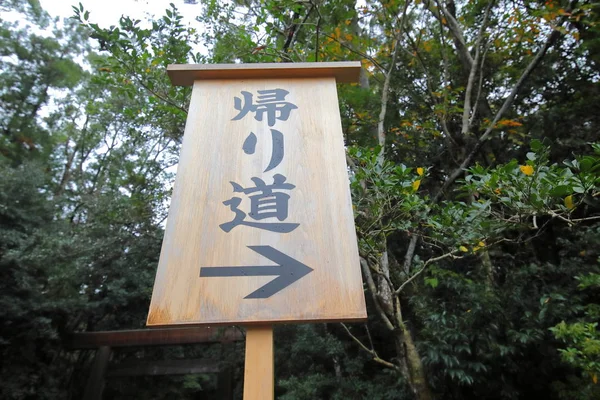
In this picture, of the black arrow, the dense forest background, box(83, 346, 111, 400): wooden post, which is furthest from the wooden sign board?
box(83, 346, 111, 400): wooden post

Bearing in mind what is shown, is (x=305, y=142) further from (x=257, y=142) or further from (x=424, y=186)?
(x=424, y=186)

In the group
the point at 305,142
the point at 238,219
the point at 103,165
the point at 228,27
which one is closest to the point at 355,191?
the point at 305,142

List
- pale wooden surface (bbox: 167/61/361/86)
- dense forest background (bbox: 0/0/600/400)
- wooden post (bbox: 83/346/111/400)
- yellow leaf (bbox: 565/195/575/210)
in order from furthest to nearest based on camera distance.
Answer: wooden post (bbox: 83/346/111/400) → dense forest background (bbox: 0/0/600/400) → pale wooden surface (bbox: 167/61/361/86) → yellow leaf (bbox: 565/195/575/210)

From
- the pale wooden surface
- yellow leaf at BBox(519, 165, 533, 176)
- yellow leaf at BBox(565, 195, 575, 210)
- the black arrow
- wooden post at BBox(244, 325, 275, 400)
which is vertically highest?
the pale wooden surface

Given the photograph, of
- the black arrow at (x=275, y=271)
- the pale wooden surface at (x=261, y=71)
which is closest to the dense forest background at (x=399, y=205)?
the pale wooden surface at (x=261, y=71)

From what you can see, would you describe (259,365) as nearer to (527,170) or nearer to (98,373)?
(527,170)

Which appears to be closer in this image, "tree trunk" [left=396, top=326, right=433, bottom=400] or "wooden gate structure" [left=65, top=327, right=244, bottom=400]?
"tree trunk" [left=396, top=326, right=433, bottom=400]

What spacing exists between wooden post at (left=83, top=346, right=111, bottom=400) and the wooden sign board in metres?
5.64

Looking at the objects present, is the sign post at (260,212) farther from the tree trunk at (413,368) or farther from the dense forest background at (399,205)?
the tree trunk at (413,368)

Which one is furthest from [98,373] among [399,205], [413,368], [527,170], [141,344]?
[527,170]

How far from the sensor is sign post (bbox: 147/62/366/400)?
3.84 feet

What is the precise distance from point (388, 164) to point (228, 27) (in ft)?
10.1

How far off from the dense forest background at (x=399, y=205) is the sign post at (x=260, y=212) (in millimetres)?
667

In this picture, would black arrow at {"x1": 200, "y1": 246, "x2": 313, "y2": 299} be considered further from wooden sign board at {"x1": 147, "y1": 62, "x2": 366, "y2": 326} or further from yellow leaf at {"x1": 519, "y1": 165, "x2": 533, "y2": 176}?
yellow leaf at {"x1": 519, "y1": 165, "x2": 533, "y2": 176}
